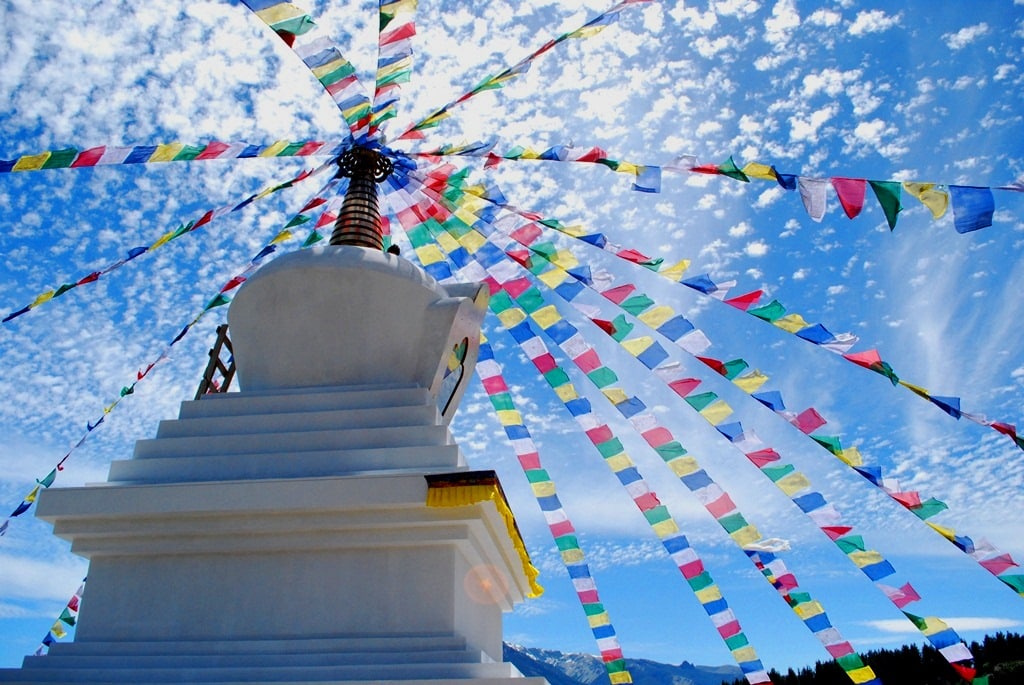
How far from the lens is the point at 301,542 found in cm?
509

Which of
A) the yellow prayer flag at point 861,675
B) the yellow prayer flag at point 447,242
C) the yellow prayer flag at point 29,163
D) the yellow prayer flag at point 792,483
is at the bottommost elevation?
the yellow prayer flag at point 861,675

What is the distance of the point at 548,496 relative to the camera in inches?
287

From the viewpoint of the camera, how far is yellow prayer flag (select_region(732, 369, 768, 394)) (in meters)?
6.08

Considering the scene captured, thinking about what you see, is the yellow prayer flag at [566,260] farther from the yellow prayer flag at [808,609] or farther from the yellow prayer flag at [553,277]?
the yellow prayer flag at [808,609]

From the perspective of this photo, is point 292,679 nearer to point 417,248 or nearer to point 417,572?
point 417,572

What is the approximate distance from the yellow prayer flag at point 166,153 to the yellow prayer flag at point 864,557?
6696 mm

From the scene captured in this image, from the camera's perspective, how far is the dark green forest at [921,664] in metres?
12.4

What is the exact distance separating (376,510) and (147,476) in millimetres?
1887

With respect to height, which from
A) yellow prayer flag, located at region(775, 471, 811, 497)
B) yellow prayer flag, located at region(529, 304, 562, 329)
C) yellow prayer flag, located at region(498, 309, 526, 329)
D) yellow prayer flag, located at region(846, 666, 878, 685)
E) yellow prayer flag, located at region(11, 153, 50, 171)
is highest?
yellow prayer flag, located at region(11, 153, 50, 171)

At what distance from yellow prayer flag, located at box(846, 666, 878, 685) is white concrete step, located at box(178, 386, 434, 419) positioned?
4142mm

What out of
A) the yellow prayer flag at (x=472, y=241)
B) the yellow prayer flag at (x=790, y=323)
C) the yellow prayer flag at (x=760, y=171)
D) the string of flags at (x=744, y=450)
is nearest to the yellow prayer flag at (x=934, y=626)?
the string of flags at (x=744, y=450)

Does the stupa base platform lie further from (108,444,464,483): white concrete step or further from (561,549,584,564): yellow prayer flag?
(561,549,584,564): yellow prayer flag

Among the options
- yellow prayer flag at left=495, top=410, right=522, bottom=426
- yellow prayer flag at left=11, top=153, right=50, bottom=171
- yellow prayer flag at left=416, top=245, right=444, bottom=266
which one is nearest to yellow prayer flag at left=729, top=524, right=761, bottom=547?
yellow prayer flag at left=495, top=410, right=522, bottom=426

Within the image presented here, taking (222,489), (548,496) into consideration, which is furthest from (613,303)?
(222,489)
